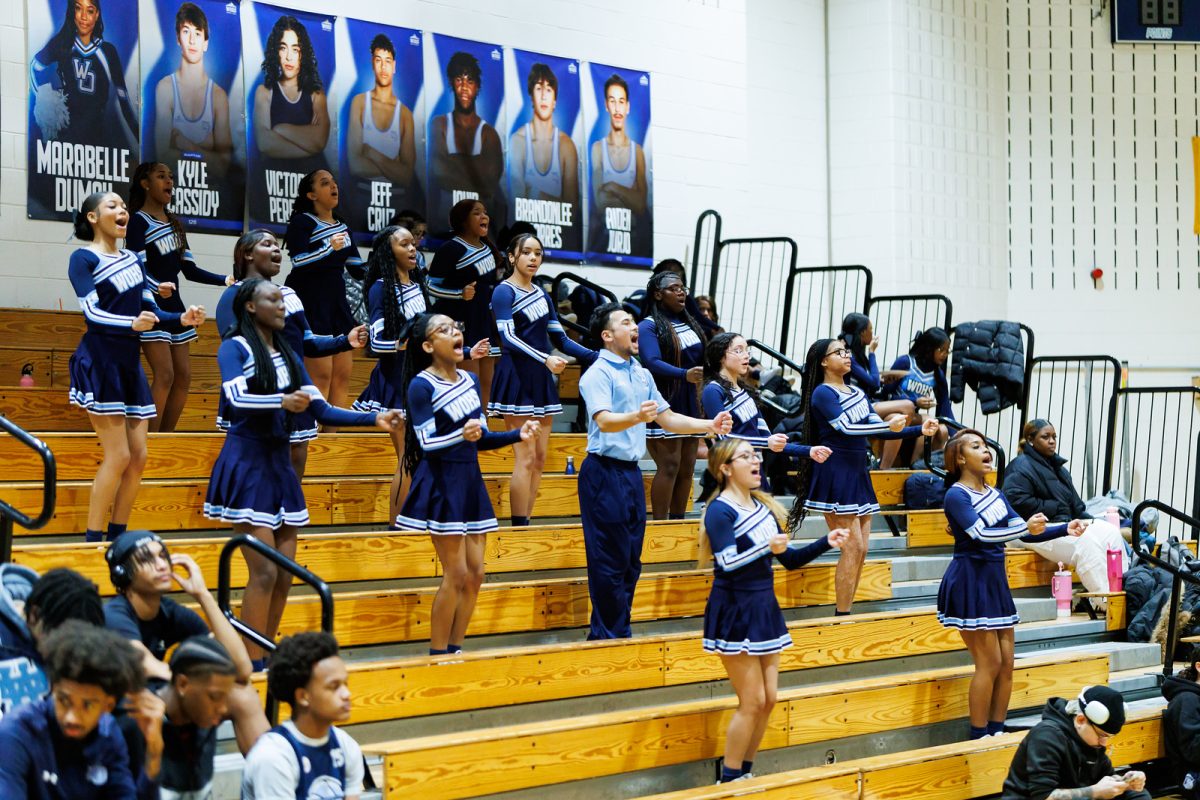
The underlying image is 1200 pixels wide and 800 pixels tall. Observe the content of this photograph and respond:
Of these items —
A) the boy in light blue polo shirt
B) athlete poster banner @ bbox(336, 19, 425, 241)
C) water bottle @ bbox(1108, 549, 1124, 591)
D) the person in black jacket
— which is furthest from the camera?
athlete poster banner @ bbox(336, 19, 425, 241)

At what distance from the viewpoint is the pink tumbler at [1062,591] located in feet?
27.7

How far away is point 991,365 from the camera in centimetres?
1039

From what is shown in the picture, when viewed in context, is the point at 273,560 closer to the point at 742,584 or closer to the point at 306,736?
the point at 306,736

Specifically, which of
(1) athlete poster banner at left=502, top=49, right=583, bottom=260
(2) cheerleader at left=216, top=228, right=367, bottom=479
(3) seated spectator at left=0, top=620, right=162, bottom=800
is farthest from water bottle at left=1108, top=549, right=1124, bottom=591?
(3) seated spectator at left=0, top=620, right=162, bottom=800

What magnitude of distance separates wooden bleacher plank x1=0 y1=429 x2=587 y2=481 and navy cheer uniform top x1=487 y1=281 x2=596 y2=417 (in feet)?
2.15

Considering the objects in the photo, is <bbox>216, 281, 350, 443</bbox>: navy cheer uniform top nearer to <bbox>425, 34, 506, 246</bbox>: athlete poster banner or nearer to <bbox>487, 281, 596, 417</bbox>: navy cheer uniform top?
<bbox>487, 281, 596, 417</bbox>: navy cheer uniform top

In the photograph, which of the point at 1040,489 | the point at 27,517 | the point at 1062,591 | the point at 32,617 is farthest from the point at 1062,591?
the point at 32,617

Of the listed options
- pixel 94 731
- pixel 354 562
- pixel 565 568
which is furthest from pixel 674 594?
pixel 94 731

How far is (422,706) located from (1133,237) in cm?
942

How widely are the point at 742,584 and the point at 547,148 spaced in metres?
5.61

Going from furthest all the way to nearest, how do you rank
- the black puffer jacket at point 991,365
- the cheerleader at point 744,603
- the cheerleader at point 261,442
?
the black puffer jacket at point 991,365, the cheerleader at point 744,603, the cheerleader at point 261,442

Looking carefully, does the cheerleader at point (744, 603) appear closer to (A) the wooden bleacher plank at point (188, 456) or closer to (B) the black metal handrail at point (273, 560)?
(B) the black metal handrail at point (273, 560)

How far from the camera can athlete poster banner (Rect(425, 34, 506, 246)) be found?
32.7 ft

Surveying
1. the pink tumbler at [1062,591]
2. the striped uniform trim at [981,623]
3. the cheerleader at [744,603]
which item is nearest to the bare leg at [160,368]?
the cheerleader at [744,603]
